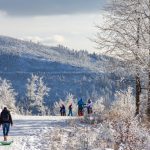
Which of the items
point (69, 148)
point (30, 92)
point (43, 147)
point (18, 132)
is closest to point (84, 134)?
point (69, 148)

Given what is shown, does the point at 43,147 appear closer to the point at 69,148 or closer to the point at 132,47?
the point at 69,148

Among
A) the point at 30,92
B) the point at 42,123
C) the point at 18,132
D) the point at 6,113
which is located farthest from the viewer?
the point at 30,92

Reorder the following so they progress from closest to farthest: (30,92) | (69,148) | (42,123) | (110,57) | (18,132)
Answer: (69,148) < (18,132) < (110,57) < (42,123) < (30,92)

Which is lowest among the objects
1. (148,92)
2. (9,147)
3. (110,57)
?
(9,147)

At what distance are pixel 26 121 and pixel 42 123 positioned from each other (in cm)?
196

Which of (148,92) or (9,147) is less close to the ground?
(148,92)

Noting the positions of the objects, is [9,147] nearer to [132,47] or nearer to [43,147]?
[43,147]

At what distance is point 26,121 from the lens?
3544 centimetres

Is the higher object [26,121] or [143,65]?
[143,65]

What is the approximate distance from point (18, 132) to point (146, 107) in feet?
23.8

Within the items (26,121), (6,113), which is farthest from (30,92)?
(6,113)

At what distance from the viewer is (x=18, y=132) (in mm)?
29172

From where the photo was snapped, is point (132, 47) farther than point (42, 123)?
No

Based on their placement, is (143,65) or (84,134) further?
(143,65)
